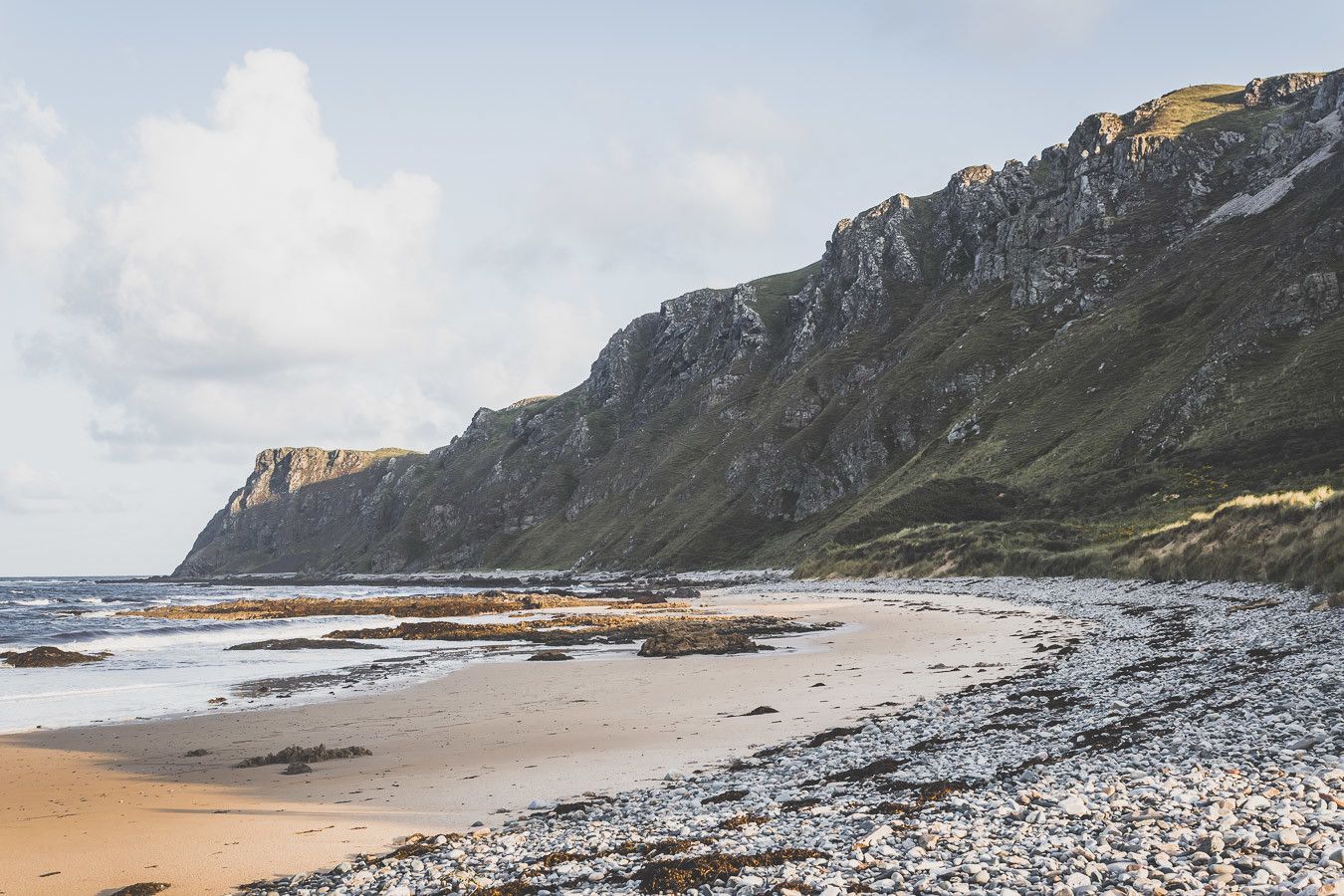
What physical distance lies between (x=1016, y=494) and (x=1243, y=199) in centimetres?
7508

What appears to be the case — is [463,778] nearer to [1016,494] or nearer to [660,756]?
[660,756]

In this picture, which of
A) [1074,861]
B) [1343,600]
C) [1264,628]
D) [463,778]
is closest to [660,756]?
[463,778]

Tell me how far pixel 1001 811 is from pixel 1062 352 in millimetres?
116833

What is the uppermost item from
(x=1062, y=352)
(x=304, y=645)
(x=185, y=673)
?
(x=1062, y=352)

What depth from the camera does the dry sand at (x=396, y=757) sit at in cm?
1101

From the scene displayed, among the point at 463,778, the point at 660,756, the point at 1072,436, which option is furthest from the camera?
the point at 1072,436

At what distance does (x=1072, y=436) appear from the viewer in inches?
3669

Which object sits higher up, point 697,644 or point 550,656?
point 697,644

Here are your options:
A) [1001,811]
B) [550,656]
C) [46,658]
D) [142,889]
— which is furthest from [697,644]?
[46,658]

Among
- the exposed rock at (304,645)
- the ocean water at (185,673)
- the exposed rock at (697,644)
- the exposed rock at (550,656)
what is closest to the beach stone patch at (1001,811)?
the exposed rock at (697,644)

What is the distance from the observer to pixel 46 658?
1404 inches

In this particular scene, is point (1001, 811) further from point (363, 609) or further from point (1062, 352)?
point (1062, 352)

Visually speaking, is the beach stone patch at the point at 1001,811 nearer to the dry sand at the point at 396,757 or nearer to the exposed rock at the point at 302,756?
the dry sand at the point at 396,757

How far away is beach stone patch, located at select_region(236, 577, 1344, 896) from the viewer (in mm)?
7461
